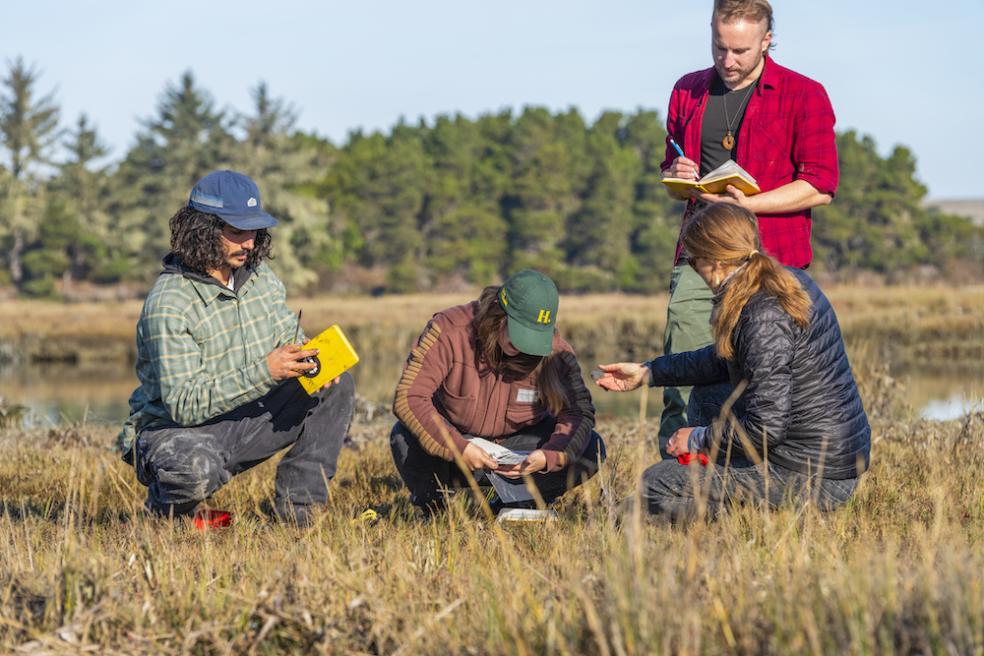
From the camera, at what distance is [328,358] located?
4.66 meters

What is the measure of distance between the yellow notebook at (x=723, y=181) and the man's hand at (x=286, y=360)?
1725 mm

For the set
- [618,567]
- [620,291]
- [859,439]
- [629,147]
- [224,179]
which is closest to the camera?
[618,567]

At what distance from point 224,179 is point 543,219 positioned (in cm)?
5539

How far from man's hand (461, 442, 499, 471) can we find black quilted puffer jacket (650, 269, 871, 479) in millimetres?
953

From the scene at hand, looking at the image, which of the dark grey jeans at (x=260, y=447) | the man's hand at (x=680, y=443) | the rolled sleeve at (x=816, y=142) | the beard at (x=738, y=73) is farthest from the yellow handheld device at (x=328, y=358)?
the rolled sleeve at (x=816, y=142)

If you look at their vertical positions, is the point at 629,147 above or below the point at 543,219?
above

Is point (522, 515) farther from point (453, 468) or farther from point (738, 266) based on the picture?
point (738, 266)

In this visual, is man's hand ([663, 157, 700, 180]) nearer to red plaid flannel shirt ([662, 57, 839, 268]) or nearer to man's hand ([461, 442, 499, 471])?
red plaid flannel shirt ([662, 57, 839, 268])

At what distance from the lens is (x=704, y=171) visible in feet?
17.5

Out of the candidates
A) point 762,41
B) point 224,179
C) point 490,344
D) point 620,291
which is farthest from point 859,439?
point 620,291

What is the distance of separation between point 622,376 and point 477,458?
68 cm

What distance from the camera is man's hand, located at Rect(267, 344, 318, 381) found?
4.54 metres

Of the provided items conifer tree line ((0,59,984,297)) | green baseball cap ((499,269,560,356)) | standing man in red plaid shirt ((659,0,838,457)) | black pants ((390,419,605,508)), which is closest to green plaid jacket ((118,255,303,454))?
black pants ((390,419,605,508))

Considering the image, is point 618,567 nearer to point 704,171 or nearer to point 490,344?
point 490,344
